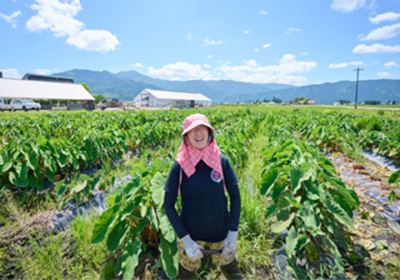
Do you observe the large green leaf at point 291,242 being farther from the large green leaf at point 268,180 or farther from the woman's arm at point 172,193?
the woman's arm at point 172,193

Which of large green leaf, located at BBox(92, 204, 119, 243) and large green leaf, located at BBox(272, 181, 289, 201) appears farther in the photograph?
large green leaf, located at BBox(272, 181, 289, 201)

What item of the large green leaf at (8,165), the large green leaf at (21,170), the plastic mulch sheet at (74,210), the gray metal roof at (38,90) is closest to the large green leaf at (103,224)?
the plastic mulch sheet at (74,210)

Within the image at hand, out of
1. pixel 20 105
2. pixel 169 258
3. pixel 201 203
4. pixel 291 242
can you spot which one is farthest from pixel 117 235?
A: pixel 20 105

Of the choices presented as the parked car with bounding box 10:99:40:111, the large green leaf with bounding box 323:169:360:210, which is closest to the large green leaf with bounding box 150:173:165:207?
the large green leaf with bounding box 323:169:360:210

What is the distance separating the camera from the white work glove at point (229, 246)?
1.50 m

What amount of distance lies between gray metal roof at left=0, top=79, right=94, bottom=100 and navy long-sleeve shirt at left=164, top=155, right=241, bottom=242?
3915 centimetres

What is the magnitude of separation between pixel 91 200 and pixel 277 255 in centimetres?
271

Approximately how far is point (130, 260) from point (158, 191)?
559mm

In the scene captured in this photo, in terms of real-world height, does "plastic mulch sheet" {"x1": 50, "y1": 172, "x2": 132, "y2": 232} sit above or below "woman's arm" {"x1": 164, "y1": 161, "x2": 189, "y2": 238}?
below

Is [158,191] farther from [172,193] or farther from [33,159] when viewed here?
[33,159]

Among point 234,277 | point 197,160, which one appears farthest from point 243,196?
point 197,160

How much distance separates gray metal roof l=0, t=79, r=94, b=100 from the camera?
2972 centimetres

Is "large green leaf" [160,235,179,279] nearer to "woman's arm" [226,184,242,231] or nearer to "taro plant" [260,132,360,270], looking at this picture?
"woman's arm" [226,184,242,231]

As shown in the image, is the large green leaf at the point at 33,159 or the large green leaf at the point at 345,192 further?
the large green leaf at the point at 33,159
